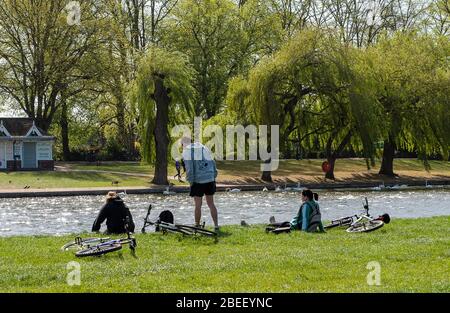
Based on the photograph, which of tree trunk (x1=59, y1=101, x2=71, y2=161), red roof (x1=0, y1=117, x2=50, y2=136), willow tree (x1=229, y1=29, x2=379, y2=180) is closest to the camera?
willow tree (x1=229, y1=29, x2=379, y2=180)

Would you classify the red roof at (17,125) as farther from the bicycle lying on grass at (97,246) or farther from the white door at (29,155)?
the bicycle lying on grass at (97,246)

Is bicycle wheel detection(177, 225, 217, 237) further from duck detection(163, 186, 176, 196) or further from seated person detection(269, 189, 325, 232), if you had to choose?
duck detection(163, 186, 176, 196)

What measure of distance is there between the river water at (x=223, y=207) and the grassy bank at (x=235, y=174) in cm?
603

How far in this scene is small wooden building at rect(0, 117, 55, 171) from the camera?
46.2 m

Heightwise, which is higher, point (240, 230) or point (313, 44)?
point (313, 44)

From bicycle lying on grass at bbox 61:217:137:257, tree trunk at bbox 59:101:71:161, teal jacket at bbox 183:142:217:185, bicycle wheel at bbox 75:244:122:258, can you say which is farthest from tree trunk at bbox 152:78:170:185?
bicycle wheel at bbox 75:244:122:258

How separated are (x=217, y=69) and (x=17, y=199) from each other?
26580 mm

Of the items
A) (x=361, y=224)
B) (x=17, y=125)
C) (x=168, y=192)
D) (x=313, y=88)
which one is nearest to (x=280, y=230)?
(x=361, y=224)

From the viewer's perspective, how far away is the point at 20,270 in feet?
32.5

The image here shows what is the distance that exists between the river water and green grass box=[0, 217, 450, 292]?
612cm

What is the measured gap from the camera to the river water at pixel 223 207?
21266mm

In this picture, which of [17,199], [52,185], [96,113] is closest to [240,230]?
[17,199]

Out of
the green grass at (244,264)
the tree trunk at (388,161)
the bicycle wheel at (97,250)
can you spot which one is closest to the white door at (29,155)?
the tree trunk at (388,161)
